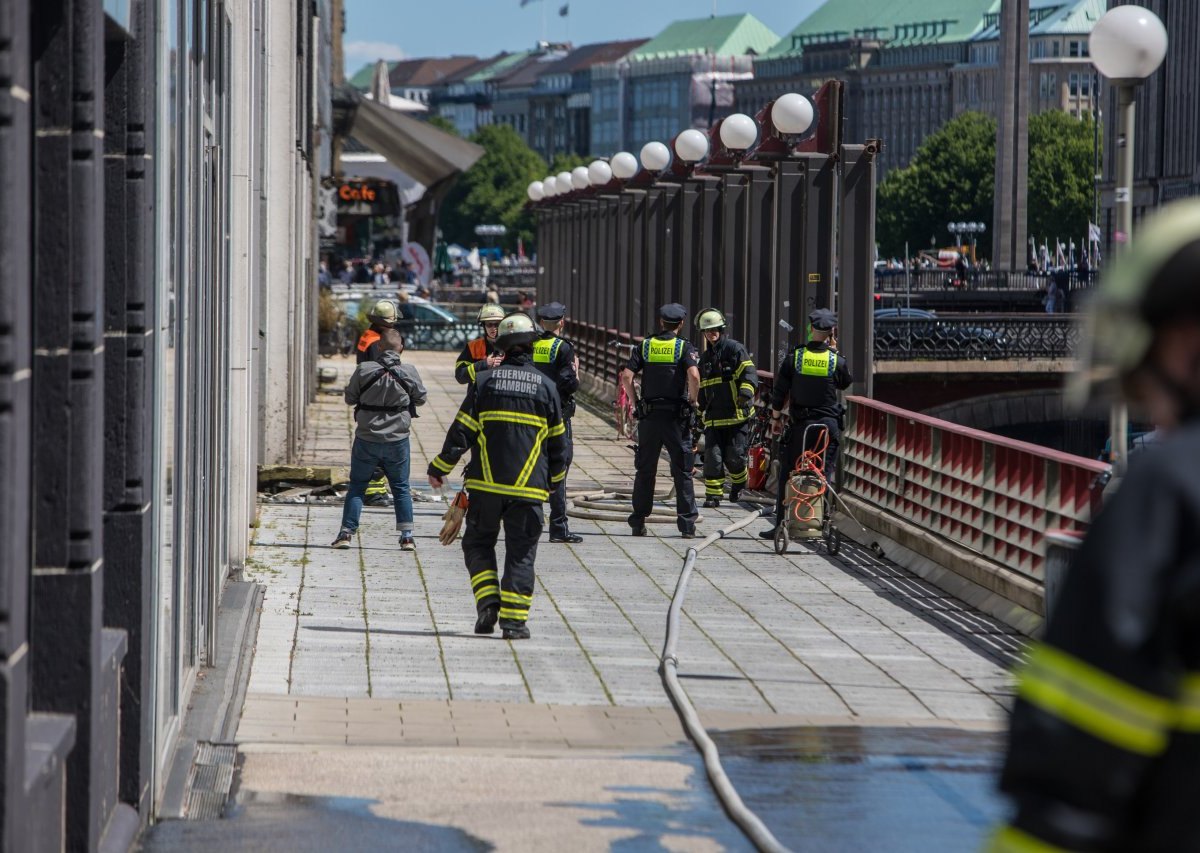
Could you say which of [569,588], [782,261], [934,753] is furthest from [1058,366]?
[934,753]

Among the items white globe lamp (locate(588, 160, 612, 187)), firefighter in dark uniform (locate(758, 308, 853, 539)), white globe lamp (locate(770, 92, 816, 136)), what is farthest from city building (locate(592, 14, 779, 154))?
firefighter in dark uniform (locate(758, 308, 853, 539))

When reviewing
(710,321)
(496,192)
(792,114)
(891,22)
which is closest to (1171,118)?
(792,114)

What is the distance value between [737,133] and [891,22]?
158640mm

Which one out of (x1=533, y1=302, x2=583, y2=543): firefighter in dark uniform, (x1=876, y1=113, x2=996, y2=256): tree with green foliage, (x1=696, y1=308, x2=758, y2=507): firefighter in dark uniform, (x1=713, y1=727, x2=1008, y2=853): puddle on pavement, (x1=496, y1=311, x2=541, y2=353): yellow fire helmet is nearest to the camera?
(x1=713, y1=727, x2=1008, y2=853): puddle on pavement

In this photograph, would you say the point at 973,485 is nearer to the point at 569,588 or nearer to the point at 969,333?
the point at 569,588

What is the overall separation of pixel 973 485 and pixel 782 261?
36.1 ft

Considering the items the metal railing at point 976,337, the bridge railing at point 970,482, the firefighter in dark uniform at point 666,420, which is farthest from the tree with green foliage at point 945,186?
the firefighter in dark uniform at point 666,420

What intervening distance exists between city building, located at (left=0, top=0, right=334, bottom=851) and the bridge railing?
15.8 ft

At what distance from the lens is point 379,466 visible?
1423 cm

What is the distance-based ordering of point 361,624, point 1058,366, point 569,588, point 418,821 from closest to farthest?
point 418,821 < point 361,624 < point 569,588 < point 1058,366

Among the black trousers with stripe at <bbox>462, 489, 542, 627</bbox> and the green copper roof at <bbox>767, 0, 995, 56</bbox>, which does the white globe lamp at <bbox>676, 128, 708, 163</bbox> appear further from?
the green copper roof at <bbox>767, 0, 995, 56</bbox>

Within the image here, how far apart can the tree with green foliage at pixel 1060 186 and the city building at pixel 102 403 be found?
110 m

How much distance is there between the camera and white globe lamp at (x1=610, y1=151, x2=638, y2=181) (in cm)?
3166

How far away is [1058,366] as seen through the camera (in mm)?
52125
